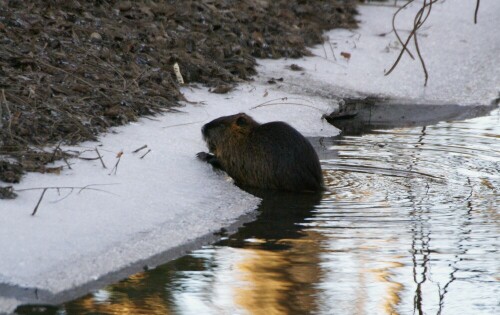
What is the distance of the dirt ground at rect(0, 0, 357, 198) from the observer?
497 centimetres

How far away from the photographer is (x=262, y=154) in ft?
16.5

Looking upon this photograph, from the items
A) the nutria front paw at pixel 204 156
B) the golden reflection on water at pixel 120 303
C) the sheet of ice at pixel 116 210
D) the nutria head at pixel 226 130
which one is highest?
the nutria head at pixel 226 130

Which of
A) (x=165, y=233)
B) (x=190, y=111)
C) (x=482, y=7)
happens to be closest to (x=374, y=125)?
(x=190, y=111)

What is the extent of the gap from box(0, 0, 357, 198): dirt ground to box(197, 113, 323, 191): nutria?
0.63 meters

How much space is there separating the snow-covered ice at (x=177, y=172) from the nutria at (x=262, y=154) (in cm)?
16

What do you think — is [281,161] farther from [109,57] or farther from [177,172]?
[109,57]

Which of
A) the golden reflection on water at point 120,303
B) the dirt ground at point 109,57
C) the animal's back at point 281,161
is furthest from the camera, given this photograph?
the dirt ground at point 109,57

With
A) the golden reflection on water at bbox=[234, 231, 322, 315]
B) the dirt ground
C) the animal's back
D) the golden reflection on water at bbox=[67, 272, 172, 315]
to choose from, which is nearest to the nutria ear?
the animal's back

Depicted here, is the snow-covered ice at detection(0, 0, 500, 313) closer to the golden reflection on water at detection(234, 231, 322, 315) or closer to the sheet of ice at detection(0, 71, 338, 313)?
the sheet of ice at detection(0, 71, 338, 313)

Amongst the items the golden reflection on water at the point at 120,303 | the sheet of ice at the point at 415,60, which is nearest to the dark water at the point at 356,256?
the golden reflection on water at the point at 120,303

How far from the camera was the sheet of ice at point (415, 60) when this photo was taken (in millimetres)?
7352

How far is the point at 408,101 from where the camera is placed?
7.15 m

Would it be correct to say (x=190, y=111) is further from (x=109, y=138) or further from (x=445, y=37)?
(x=445, y=37)

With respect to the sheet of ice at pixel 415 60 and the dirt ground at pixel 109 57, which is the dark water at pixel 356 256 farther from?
the sheet of ice at pixel 415 60
